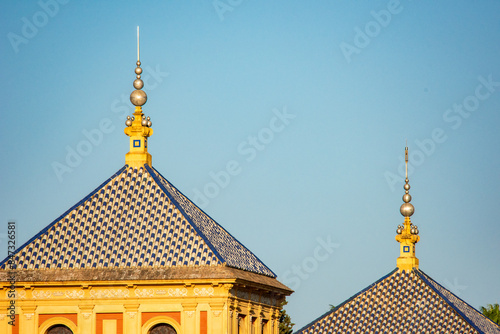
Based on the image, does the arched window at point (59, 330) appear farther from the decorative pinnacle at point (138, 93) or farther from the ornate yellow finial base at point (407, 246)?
the ornate yellow finial base at point (407, 246)

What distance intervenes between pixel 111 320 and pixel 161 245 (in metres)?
3.49

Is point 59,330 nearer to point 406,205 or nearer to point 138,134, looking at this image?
point 138,134

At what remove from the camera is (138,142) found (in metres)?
63.0

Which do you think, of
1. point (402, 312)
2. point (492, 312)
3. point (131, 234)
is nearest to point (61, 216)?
A: point (131, 234)

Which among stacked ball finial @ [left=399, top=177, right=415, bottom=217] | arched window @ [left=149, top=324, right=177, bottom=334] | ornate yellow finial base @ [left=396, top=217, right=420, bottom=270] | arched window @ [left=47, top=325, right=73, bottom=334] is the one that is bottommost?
arched window @ [left=149, top=324, right=177, bottom=334]

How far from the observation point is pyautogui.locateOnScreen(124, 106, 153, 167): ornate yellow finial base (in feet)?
206

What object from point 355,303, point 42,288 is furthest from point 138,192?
point 355,303

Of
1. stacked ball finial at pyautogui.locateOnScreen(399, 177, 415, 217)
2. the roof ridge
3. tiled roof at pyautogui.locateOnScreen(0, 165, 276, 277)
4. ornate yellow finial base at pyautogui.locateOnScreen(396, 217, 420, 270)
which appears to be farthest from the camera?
stacked ball finial at pyautogui.locateOnScreen(399, 177, 415, 217)

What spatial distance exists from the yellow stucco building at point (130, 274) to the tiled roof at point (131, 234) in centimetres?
4

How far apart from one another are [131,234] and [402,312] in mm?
17376

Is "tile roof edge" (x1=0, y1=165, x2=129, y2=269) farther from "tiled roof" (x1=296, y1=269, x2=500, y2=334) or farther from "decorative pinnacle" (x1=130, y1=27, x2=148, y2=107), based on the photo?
"tiled roof" (x1=296, y1=269, x2=500, y2=334)

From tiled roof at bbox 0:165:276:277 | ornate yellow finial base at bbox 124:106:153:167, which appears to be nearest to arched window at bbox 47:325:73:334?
tiled roof at bbox 0:165:276:277

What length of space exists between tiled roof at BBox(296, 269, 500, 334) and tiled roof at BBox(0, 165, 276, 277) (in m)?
10.9

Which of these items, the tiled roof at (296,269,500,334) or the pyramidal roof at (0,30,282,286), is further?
the tiled roof at (296,269,500,334)
